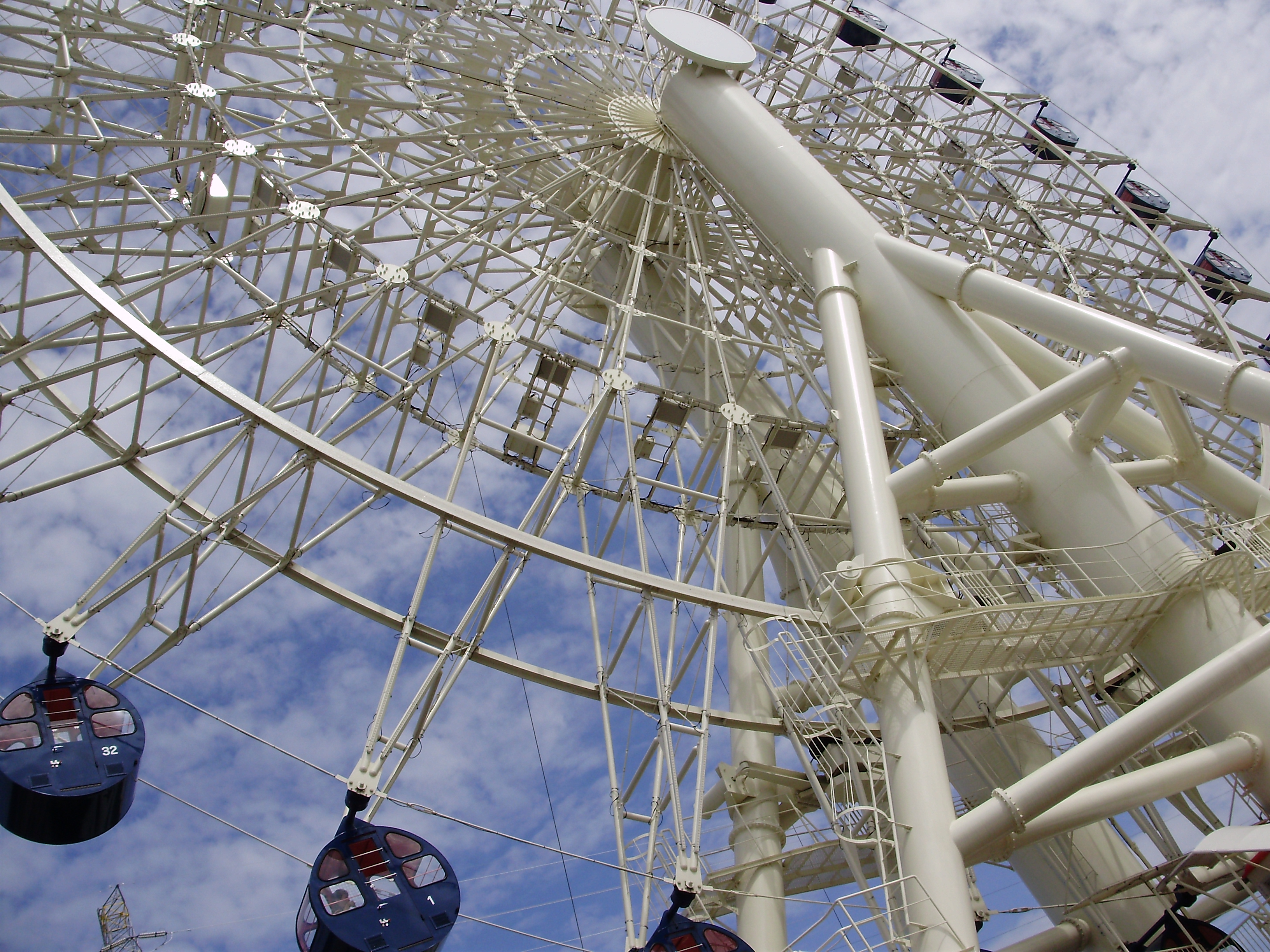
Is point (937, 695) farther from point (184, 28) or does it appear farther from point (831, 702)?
point (184, 28)

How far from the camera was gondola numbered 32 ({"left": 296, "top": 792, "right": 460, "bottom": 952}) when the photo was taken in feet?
38.8

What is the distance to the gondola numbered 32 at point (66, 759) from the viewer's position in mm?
11984

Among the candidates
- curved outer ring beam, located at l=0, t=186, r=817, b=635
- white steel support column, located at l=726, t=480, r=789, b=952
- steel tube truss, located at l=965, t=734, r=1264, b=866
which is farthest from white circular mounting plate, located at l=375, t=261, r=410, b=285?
steel tube truss, located at l=965, t=734, r=1264, b=866

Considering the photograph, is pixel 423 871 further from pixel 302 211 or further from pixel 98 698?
pixel 302 211

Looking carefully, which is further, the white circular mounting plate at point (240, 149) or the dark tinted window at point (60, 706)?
the white circular mounting plate at point (240, 149)

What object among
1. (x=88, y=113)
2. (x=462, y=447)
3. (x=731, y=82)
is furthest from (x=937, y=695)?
(x=88, y=113)

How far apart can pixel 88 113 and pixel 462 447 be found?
10120 mm

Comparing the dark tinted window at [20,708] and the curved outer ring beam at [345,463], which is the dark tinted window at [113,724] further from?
the curved outer ring beam at [345,463]

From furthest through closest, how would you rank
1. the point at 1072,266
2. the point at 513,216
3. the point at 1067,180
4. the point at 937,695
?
1. the point at 1067,180
2. the point at 1072,266
3. the point at 513,216
4. the point at 937,695

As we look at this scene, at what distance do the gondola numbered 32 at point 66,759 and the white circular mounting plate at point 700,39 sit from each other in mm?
17328

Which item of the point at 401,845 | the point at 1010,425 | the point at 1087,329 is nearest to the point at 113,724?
the point at 401,845

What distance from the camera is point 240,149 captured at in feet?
68.7

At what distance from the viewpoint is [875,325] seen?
1873 centimetres

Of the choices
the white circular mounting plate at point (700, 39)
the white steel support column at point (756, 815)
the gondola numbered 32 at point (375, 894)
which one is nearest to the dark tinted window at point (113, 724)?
Answer: the gondola numbered 32 at point (375, 894)
